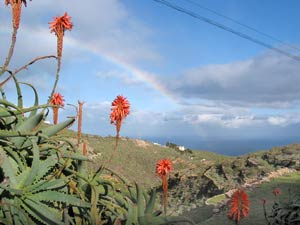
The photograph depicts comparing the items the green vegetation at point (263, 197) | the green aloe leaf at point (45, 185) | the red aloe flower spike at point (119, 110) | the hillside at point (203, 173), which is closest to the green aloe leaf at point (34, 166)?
the green aloe leaf at point (45, 185)

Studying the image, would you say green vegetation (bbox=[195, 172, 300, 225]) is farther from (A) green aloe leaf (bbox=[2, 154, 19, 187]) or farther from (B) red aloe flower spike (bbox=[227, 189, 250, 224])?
(A) green aloe leaf (bbox=[2, 154, 19, 187])

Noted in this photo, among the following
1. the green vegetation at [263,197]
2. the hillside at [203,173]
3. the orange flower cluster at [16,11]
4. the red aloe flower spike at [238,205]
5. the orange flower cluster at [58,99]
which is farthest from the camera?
the hillside at [203,173]

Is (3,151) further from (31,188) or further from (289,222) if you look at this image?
(289,222)

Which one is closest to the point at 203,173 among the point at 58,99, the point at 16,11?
the point at 58,99

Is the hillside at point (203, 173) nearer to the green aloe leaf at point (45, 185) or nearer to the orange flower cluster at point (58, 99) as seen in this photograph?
the orange flower cluster at point (58, 99)

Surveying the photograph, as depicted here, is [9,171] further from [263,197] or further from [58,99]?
[263,197]

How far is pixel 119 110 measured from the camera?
2721 mm

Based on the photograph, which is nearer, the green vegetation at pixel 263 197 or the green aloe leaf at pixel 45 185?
the green aloe leaf at pixel 45 185

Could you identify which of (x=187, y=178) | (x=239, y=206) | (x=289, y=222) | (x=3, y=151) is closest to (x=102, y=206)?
(x=3, y=151)

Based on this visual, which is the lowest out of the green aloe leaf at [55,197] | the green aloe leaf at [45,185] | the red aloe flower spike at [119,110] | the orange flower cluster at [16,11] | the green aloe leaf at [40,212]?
the green aloe leaf at [40,212]

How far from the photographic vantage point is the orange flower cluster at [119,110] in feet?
8.80

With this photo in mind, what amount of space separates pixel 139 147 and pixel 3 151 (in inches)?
950

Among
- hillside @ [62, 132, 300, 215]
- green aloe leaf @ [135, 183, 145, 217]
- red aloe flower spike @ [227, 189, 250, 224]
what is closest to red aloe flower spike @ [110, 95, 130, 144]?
green aloe leaf @ [135, 183, 145, 217]

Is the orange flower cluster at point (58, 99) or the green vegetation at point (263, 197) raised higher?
the orange flower cluster at point (58, 99)
